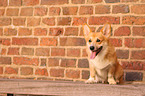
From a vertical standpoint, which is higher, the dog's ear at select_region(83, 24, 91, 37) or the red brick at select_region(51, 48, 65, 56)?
the dog's ear at select_region(83, 24, 91, 37)

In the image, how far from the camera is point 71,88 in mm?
1053

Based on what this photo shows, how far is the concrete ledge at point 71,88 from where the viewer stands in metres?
0.97

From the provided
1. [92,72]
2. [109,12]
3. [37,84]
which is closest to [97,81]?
[92,72]

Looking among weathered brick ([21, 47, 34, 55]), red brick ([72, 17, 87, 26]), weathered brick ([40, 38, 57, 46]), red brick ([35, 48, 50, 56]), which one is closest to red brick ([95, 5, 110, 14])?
red brick ([72, 17, 87, 26])

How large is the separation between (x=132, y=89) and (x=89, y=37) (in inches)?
16.0

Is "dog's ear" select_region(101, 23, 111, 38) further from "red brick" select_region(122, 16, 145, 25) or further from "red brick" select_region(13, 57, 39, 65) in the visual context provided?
"red brick" select_region(13, 57, 39, 65)

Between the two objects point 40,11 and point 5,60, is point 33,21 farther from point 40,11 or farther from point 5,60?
point 5,60

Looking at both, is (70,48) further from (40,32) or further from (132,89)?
(132,89)

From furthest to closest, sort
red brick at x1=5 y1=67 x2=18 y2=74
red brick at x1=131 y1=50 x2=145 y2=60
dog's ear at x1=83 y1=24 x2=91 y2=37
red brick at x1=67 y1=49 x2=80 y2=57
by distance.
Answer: red brick at x1=5 y1=67 x2=18 y2=74 → red brick at x1=67 y1=49 x2=80 y2=57 → red brick at x1=131 y1=50 x2=145 y2=60 → dog's ear at x1=83 y1=24 x2=91 y2=37

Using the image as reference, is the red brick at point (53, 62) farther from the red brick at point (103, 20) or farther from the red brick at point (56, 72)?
the red brick at point (103, 20)

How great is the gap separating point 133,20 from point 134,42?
18 centimetres

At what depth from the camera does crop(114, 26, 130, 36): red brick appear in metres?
1.32

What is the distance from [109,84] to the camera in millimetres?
989

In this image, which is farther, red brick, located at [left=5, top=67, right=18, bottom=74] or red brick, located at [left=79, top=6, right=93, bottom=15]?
red brick, located at [left=5, top=67, right=18, bottom=74]
